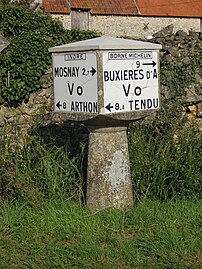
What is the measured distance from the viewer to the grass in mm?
4297

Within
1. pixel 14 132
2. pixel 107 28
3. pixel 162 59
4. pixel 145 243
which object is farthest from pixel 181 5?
pixel 145 243

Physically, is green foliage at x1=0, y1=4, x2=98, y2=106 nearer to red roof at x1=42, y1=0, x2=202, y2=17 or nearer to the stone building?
red roof at x1=42, y1=0, x2=202, y2=17

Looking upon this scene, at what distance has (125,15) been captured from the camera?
25594 mm

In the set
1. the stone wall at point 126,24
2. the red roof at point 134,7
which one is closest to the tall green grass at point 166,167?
the red roof at point 134,7

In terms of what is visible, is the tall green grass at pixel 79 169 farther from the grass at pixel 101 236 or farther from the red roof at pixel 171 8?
the red roof at pixel 171 8

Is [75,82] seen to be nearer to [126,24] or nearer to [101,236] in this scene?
[101,236]

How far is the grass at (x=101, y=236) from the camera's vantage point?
4.30 m

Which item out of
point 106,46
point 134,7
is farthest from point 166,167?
point 134,7

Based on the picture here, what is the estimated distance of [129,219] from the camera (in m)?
4.98

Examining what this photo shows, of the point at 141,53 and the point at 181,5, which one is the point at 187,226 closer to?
the point at 141,53

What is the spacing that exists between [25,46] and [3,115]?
1134mm

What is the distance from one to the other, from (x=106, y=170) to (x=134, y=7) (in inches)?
863

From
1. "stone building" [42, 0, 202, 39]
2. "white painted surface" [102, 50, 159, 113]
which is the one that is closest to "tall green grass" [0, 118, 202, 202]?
"white painted surface" [102, 50, 159, 113]

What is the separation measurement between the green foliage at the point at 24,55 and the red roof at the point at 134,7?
13.2m
